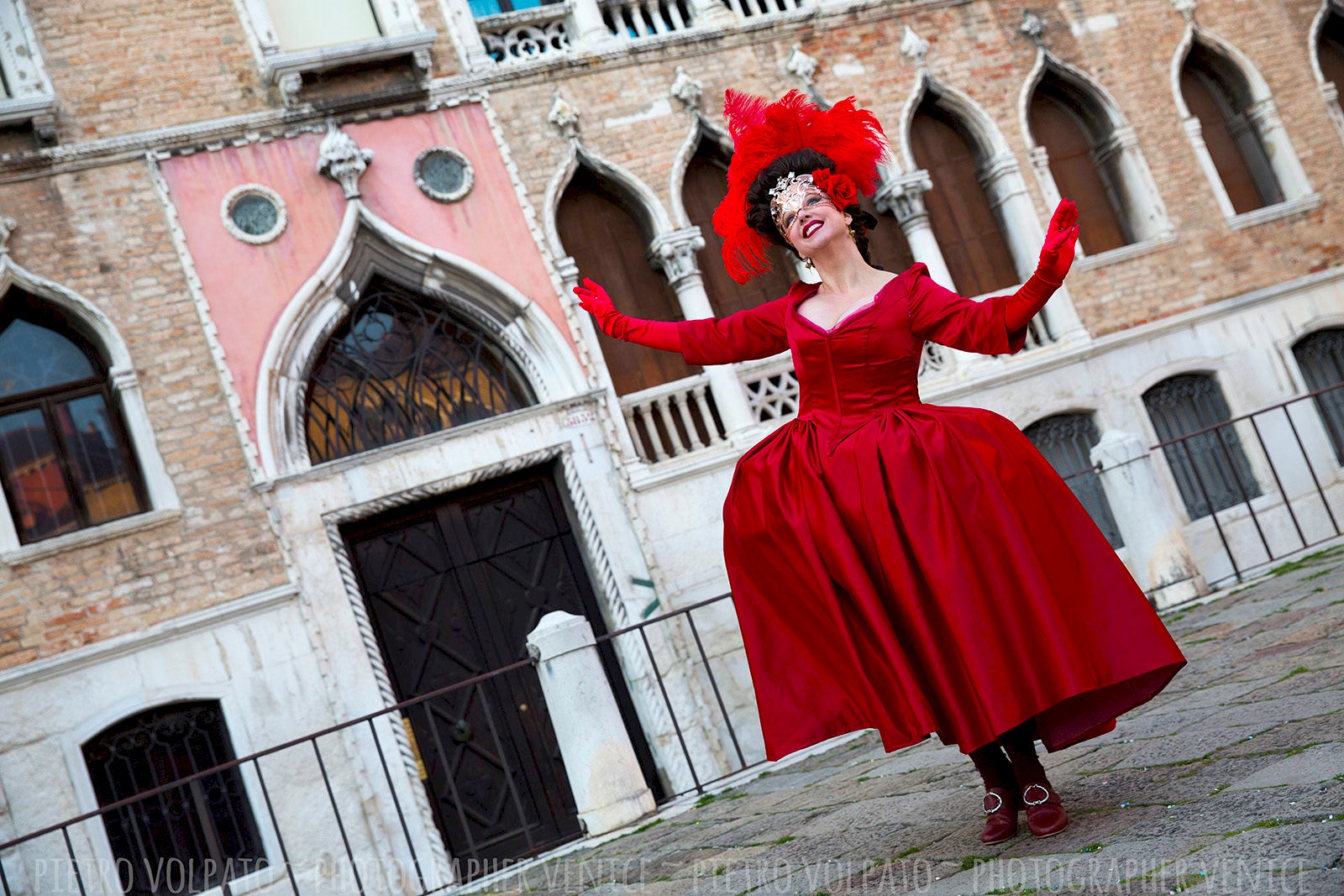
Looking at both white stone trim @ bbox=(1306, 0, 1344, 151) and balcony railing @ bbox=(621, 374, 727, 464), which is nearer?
balcony railing @ bbox=(621, 374, 727, 464)

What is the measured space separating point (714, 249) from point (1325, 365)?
6.38 meters

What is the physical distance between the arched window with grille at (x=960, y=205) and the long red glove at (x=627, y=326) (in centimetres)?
811

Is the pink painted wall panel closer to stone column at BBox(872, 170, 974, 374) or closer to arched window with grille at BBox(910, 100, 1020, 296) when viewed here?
stone column at BBox(872, 170, 974, 374)

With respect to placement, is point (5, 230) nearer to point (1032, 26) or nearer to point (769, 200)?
point (769, 200)

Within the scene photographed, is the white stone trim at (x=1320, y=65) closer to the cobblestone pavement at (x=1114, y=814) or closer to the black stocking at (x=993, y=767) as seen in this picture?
the cobblestone pavement at (x=1114, y=814)

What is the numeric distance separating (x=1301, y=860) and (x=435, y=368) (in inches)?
325

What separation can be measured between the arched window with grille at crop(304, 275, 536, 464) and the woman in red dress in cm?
648

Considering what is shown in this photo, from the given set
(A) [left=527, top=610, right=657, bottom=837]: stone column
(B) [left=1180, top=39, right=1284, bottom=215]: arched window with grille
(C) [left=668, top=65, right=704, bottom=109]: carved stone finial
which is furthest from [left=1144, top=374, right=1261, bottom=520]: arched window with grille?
(A) [left=527, top=610, right=657, bottom=837]: stone column

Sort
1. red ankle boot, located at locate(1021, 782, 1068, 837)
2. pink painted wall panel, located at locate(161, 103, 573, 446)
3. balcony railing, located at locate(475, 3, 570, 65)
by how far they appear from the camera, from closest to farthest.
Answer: red ankle boot, located at locate(1021, 782, 1068, 837) → pink painted wall panel, located at locate(161, 103, 573, 446) → balcony railing, located at locate(475, 3, 570, 65)

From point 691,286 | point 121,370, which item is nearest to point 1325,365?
point 691,286

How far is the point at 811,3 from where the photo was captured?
11180mm

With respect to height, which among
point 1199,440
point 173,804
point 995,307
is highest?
point 995,307

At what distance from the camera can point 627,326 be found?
12.2ft

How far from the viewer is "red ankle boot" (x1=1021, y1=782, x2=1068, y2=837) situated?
2922mm
